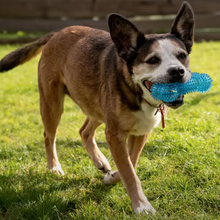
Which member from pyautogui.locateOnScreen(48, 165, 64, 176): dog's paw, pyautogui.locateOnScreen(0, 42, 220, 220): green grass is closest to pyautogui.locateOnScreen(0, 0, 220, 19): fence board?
pyautogui.locateOnScreen(0, 42, 220, 220): green grass

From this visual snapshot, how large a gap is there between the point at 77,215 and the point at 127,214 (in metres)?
Result: 0.45

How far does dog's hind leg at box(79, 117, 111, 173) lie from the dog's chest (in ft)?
2.85

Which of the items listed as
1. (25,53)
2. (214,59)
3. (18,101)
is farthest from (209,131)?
(214,59)

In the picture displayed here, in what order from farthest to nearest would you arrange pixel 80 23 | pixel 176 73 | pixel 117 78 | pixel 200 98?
pixel 80 23 < pixel 200 98 < pixel 117 78 < pixel 176 73

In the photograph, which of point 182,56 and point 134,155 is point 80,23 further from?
point 182,56

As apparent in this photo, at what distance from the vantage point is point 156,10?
48.3 ft

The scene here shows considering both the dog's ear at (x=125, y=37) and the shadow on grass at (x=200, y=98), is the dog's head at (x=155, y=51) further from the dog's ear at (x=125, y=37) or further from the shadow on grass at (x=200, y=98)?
the shadow on grass at (x=200, y=98)

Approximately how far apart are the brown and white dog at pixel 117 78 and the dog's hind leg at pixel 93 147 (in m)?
0.01

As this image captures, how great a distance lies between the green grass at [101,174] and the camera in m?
3.50

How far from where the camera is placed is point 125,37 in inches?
144

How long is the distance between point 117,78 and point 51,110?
131cm

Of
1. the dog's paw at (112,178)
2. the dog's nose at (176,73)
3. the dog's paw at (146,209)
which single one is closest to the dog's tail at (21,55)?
the dog's paw at (112,178)

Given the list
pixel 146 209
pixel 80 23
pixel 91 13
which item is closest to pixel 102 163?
pixel 146 209

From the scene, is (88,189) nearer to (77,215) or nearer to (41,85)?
(77,215)
